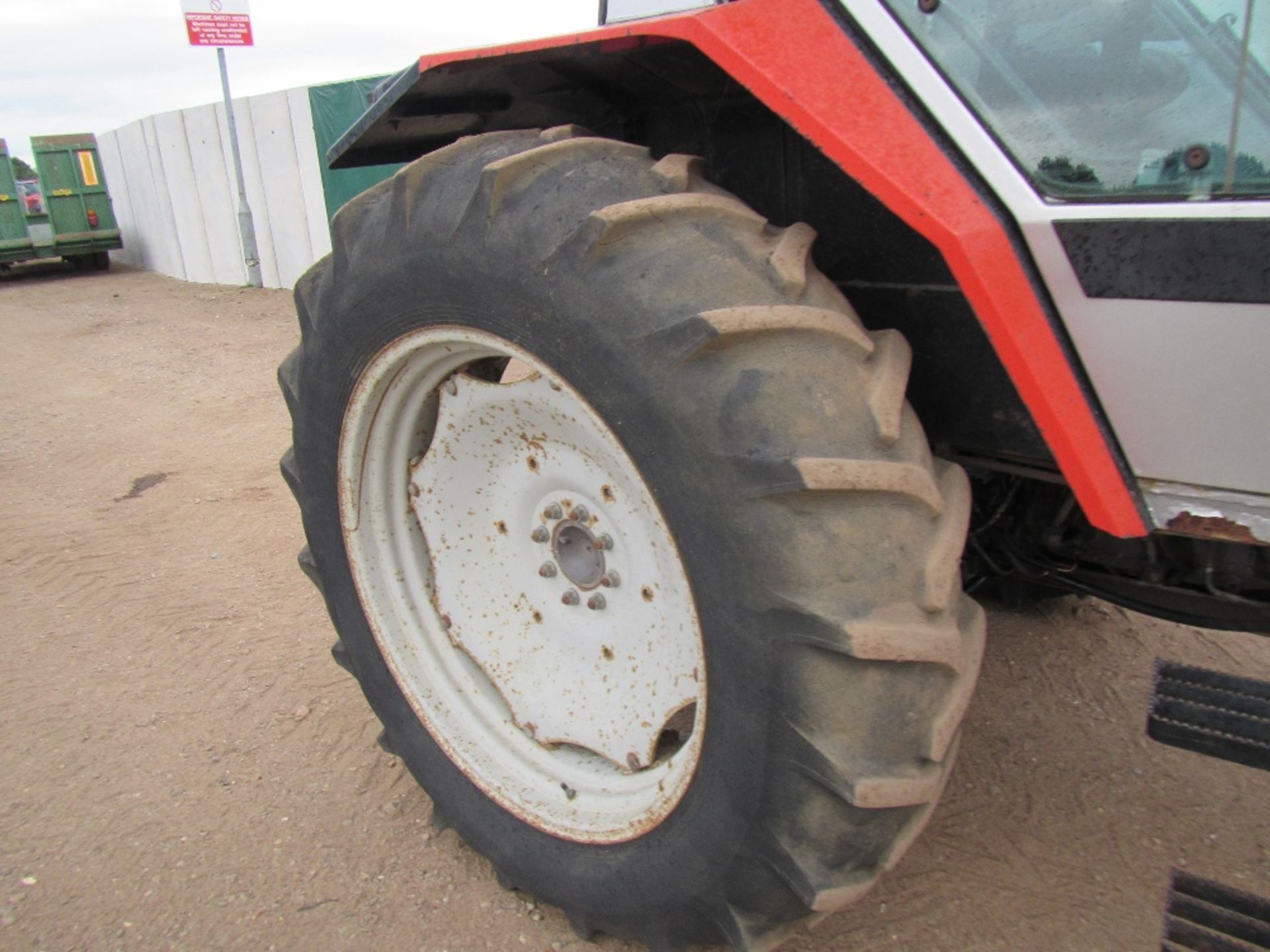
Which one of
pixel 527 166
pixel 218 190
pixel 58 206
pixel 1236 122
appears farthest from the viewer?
pixel 58 206

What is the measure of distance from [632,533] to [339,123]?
9.84 m

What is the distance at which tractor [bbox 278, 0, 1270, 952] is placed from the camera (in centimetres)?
116

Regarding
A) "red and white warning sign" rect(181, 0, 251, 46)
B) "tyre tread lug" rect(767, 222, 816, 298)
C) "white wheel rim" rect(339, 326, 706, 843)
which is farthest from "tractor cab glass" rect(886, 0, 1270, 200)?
"red and white warning sign" rect(181, 0, 251, 46)

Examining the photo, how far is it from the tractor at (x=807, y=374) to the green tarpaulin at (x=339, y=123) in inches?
332

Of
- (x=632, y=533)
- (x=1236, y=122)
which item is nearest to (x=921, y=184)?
(x=1236, y=122)

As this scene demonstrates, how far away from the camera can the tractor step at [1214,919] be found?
148cm

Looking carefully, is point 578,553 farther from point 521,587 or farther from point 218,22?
point 218,22

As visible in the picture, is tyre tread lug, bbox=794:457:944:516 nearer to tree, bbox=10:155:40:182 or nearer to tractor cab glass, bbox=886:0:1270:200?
tractor cab glass, bbox=886:0:1270:200

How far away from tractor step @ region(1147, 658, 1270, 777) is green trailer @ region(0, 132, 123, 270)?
1635 centimetres

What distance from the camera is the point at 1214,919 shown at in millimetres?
1514

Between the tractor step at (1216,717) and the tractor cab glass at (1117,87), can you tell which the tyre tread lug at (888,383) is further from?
the tractor step at (1216,717)

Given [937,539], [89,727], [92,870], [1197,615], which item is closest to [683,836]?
[937,539]

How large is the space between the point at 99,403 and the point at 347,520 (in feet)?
17.6

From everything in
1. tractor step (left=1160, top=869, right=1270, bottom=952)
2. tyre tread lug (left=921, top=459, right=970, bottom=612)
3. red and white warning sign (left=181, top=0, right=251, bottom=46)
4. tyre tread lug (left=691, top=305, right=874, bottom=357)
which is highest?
red and white warning sign (left=181, top=0, right=251, bottom=46)
